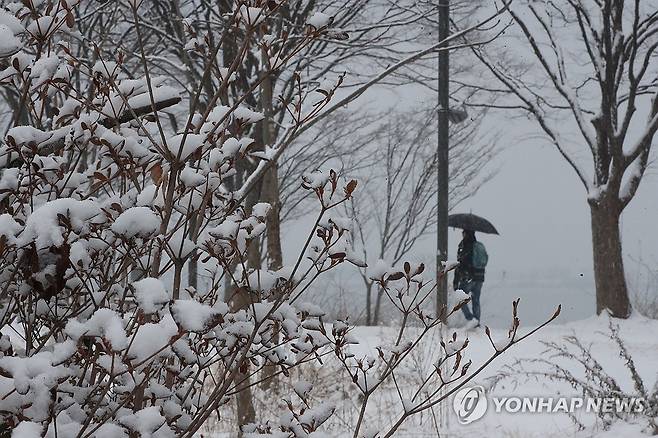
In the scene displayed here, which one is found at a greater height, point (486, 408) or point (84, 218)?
point (84, 218)

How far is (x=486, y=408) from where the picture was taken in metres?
5.52

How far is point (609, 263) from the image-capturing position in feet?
39.3

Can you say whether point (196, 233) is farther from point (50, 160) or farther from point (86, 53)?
point (86, 53)

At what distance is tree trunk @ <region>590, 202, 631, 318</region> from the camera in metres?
11.9

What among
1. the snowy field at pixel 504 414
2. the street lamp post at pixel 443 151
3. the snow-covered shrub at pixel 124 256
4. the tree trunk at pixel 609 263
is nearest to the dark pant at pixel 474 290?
the street lamp post at pixel 443 151

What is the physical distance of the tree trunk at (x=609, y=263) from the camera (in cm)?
1190

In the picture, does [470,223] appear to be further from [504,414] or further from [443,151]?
[504,414]

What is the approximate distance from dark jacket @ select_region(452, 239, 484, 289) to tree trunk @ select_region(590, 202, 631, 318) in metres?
2.11

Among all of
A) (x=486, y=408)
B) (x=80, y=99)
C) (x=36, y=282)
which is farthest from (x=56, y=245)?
(x=486, y=408)

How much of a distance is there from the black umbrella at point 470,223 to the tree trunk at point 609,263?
173 centimetres

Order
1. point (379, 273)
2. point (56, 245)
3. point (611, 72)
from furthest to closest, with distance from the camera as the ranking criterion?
point (611, 72) < point (379, 273) < point (56, 245)

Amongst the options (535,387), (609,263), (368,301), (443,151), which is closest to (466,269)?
(443,151)

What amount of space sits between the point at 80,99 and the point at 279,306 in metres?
0.92

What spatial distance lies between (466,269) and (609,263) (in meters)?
2.42
